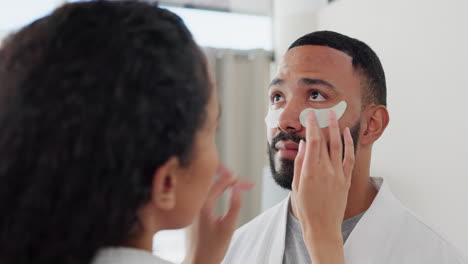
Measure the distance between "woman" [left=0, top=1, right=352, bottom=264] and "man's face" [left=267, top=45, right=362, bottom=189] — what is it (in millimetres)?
697

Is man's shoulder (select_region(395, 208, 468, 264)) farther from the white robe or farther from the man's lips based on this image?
the man's lips

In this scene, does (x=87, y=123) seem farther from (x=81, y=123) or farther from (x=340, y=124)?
(x=340, y=124)

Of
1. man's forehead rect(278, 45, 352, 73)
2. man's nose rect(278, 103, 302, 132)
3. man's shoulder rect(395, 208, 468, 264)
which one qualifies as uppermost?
man's forehead rect(278, 45, 352, 73)

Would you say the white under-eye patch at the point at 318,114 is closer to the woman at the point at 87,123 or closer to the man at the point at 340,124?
the man at the point at 340,124

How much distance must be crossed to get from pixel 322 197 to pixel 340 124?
13.0 inches

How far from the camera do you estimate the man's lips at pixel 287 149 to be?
1.16 m

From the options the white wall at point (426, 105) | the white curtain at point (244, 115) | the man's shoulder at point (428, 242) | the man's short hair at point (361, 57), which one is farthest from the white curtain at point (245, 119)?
the man's shoulder at point (428, 242)

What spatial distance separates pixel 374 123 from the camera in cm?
124

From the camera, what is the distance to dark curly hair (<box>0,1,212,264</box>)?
419 millimetres

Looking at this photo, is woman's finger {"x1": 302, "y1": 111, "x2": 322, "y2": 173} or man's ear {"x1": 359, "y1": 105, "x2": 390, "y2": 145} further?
man's ear {"x1": 359, "y1": 105, "x2": 390, "y2": 145}

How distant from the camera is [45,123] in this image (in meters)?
0.42

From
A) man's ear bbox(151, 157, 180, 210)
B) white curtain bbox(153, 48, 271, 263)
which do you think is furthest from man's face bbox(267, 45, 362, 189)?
white curtain bbox(153, 48, 271, 263)

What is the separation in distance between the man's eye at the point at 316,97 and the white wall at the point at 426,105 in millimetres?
576

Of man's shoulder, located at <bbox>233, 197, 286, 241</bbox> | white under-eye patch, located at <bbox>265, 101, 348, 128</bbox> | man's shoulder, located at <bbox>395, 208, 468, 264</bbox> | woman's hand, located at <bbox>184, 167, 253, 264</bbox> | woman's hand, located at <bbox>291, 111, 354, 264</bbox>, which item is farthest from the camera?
man's shoulder, located at <bbox>233, 197, 286, 241</bbox>
